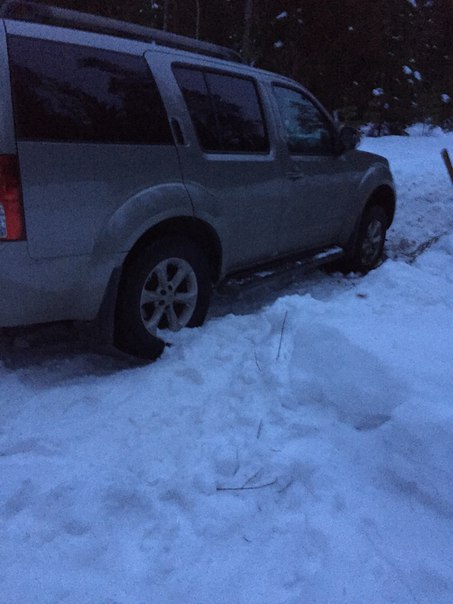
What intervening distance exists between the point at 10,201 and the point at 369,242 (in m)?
4.05

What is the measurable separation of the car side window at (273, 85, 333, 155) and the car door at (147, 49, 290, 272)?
1.05 feet

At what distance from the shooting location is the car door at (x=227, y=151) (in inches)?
139

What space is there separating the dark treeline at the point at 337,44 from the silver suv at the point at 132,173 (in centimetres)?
1318

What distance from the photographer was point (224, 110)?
3.95 meters

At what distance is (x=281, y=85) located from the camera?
464 centimetres

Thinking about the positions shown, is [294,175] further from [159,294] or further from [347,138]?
[159,294]

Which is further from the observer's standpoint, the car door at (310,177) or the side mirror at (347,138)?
the side mirror at (347,138)

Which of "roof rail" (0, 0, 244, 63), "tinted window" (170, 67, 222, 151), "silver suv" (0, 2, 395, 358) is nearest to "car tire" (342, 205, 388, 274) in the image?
"silver suv" (0, 2, 395, 358)

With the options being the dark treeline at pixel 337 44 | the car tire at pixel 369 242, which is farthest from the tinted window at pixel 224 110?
the dark treeline at pixel 337 44

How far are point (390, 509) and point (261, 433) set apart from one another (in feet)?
2.39

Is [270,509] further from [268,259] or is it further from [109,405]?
[268,259]

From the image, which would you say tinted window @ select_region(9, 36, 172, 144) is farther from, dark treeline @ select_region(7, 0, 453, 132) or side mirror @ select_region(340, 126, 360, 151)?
dark treeline @ select_region(7, 0, 453, 132)

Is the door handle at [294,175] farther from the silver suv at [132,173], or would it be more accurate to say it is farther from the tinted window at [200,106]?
the tinted window at [200,106]

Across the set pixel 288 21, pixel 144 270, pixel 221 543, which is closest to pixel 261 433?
pixel 221 543
